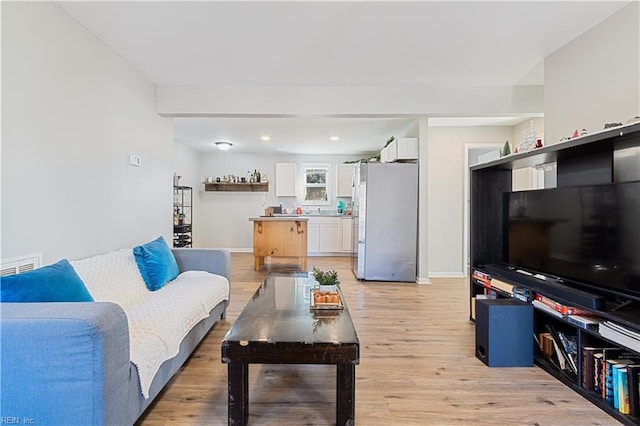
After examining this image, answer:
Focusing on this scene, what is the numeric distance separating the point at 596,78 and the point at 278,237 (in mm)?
4514

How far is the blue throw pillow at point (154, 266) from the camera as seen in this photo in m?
2.70

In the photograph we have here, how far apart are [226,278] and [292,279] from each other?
2.43 feet

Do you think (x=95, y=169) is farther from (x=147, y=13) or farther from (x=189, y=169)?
(x=189, y=169)

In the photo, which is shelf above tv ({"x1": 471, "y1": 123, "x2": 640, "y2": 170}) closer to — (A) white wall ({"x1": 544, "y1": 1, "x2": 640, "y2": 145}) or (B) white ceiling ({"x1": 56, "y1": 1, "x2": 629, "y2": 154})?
(A) white wall ({"x1": 544, "y1": 1, "x2": 640, "y2": 145})

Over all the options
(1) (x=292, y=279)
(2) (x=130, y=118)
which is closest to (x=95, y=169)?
(2) (x=130, y=118)

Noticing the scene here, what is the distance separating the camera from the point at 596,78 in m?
2.60

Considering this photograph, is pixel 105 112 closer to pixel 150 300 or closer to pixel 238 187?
pixel 150 300

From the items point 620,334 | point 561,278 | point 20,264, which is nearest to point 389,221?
point 561,278

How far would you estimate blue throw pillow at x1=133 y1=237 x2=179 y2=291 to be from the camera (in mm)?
2699

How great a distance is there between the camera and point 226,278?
3164mm

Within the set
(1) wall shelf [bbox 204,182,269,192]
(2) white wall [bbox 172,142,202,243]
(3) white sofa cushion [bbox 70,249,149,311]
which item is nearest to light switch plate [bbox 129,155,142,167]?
(3) white sofa cushion [bbox 70,249,149,311]

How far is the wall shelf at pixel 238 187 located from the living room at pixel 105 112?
11.5 ft

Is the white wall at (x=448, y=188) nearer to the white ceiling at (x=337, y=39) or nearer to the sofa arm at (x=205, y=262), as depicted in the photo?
the white ceiling at (x=337, y=39)

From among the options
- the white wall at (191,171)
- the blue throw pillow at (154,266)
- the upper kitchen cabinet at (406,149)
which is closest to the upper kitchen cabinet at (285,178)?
the white wall at (191,171)
